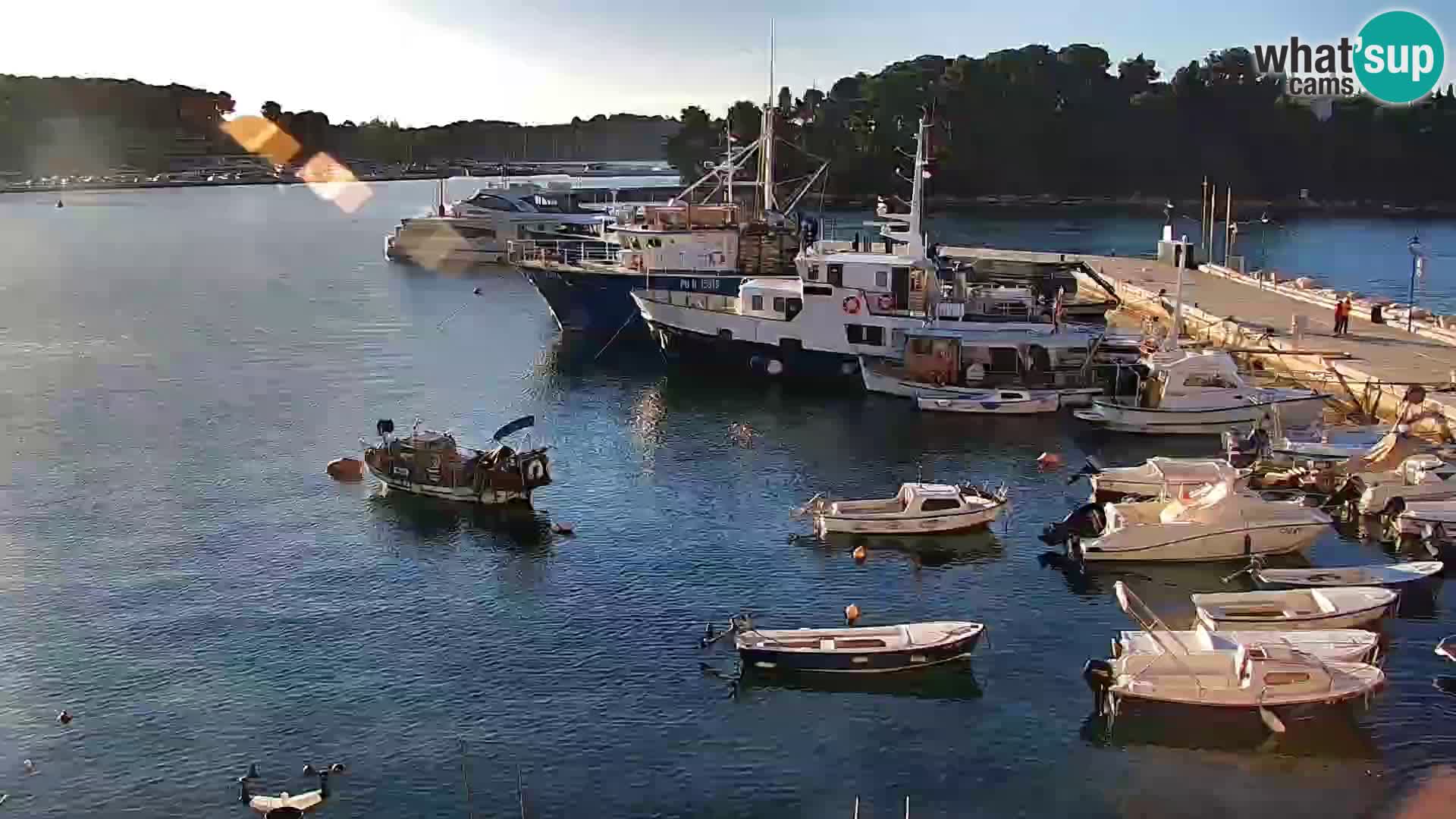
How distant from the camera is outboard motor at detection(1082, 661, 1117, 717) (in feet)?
81.6

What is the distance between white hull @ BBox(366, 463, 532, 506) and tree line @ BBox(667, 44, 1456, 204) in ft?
470

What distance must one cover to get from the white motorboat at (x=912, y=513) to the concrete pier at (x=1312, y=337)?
53.0 ft

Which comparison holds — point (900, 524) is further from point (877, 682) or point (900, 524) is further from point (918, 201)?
point (918, 201)

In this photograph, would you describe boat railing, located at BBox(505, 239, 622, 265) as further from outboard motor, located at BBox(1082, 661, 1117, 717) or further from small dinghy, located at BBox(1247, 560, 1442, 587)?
outboard motor, located at BBox(1082, 661, 1117, 717)

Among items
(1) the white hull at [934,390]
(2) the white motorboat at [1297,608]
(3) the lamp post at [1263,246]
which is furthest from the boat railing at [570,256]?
(2) the white motorboat at [1297,608]

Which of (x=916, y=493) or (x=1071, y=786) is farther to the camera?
(x=916, y=493)

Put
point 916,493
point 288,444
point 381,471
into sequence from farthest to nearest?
point 288,444 → point 381,471 → point 916,493

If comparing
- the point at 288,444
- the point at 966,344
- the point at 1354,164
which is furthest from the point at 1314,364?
the point at 1354,164

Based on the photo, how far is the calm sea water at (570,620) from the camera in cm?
2244

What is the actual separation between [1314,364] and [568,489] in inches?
1067

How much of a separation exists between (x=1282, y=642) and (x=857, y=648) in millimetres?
7803

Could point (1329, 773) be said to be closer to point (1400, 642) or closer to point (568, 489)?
point (1400, 642)

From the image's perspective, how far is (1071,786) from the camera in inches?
875

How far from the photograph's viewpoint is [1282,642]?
25.2 metres
